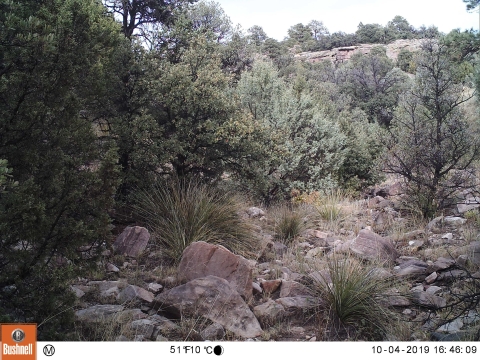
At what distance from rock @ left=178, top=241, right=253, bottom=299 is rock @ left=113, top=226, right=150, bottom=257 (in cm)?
106

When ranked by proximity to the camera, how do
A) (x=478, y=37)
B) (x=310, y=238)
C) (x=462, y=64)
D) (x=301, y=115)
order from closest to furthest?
(x=478, y=37) → (x=310, y=238) → (x=462, y=64) → (x=301, y=115)

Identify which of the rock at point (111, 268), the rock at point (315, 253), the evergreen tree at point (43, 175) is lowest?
the rock at point (315, 253)

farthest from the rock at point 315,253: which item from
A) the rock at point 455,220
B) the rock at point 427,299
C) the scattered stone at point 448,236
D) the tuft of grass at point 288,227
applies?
the rock at point 455,220

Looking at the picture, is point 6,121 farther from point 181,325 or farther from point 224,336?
point 224,336

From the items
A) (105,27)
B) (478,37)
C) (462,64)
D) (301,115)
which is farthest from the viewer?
(301,115)

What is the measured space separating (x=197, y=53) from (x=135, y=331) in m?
5.76

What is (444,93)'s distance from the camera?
8.72m

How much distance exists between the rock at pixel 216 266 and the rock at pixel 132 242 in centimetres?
106

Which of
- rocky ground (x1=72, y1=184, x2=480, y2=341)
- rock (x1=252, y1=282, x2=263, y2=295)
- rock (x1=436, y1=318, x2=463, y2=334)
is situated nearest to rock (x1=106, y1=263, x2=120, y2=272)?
rocky ground (x1=72, y1=184, x2=480, y2=341)

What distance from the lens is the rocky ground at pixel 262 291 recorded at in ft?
10.1

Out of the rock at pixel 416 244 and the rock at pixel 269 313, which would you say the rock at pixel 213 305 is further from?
the rock at pixel 416 244

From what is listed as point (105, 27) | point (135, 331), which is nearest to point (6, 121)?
point (135, 331)
